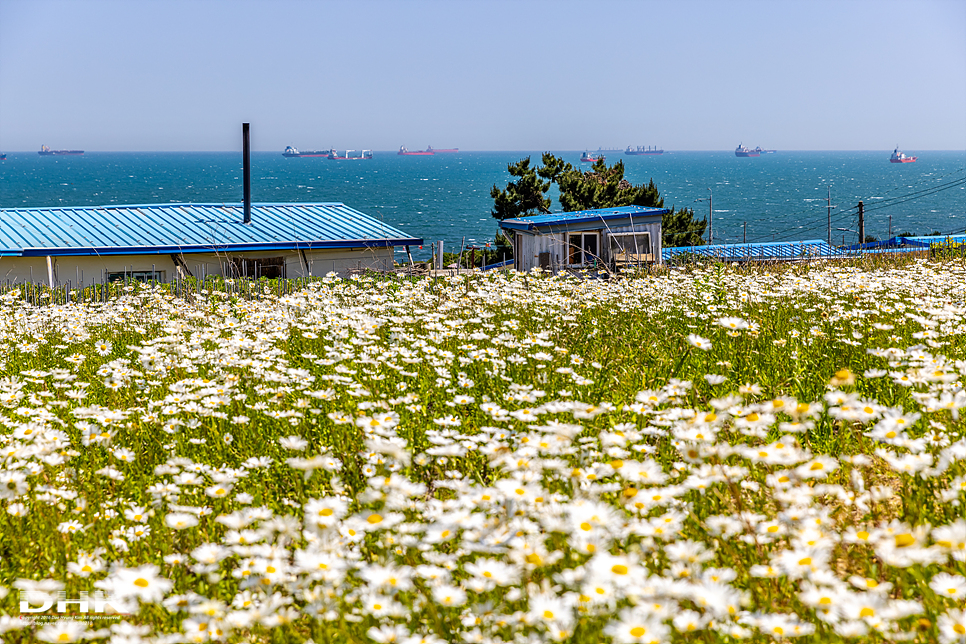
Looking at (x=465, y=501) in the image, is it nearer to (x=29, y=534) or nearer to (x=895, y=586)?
(x=895, y=586)

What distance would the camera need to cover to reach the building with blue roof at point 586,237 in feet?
70.3

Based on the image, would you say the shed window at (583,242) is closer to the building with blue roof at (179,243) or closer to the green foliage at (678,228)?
the building with blue roof at (179,243)

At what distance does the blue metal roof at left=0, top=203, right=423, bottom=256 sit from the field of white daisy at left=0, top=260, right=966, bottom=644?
13.9m

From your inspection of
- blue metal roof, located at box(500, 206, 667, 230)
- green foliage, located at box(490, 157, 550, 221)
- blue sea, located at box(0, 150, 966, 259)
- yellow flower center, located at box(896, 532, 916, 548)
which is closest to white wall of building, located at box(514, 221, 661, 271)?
blue metal roof, located at box(500, 206, 667, 230)

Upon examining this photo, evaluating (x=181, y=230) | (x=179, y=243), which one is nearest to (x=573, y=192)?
(x=181, y=230)

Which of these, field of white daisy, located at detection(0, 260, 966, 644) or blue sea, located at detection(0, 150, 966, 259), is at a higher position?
blue sea, located at detection(0, 150, 966, 259)

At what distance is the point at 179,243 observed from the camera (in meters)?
20.7

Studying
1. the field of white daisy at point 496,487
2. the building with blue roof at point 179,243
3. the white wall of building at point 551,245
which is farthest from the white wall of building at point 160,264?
the field of white daisy at point 496,487

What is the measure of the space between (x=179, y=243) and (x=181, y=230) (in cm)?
158

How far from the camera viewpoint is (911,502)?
2947 mm

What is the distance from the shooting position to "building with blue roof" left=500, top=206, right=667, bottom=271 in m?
21.4

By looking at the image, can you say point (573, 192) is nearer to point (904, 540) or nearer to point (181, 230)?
point (181, 230)

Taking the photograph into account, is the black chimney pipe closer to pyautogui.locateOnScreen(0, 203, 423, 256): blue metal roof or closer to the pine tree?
pyautogui.locateOnScreen(0, 203, 423, 256): blue metal roof

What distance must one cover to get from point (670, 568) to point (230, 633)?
4.71 feet
